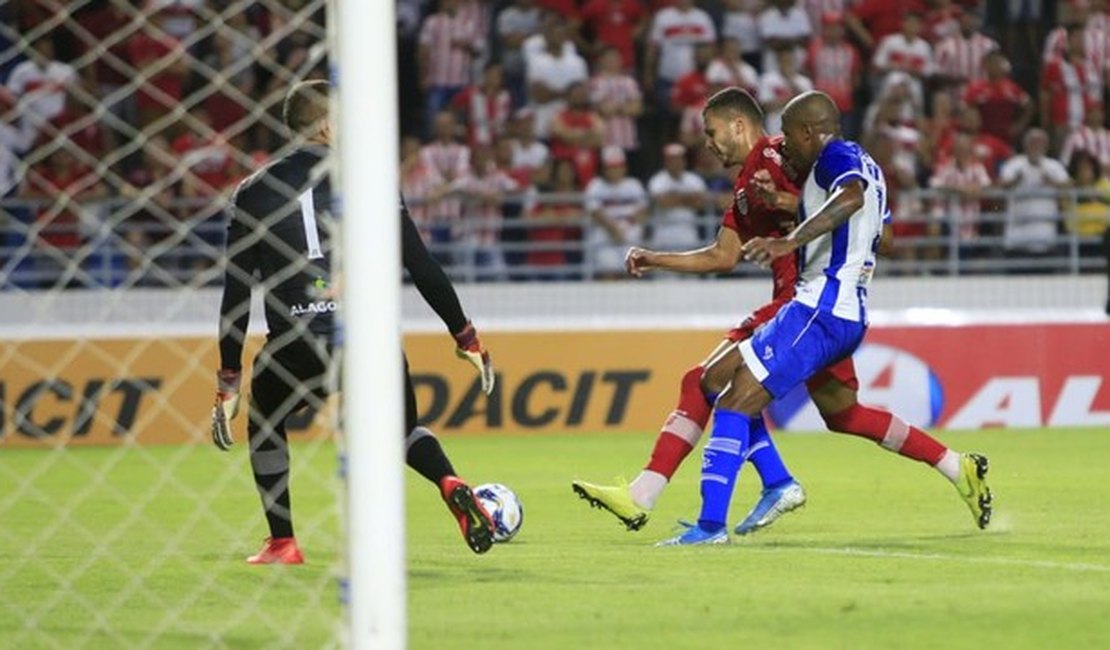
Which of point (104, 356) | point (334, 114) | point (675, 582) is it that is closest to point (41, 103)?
point (104, 356)

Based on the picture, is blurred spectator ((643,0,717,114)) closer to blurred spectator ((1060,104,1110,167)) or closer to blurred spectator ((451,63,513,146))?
blurred spectator ((451,63,513,146))

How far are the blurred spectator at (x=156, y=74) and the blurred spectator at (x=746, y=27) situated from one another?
4.92m

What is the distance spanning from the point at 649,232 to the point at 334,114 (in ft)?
42.3

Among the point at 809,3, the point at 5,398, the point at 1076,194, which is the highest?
the point at 809,3

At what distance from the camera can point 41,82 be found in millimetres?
18422

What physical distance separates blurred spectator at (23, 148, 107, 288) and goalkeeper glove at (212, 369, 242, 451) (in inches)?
367

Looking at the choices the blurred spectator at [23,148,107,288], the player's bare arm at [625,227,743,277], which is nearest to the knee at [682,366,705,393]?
the player's bare arm at [625,227,743,277]

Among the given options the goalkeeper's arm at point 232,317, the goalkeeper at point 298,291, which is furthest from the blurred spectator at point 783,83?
the goalkeeper's arm at point 232,317

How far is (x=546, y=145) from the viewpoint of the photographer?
776 inches

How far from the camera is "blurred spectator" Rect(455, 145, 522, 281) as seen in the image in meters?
18.3

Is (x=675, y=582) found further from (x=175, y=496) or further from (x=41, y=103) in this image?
(x=41, y=103)

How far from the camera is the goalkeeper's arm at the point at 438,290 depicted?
27.8 feet

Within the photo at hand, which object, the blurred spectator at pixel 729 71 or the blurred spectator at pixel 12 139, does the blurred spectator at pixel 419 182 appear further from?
the blurred spectator at pixel 12 139

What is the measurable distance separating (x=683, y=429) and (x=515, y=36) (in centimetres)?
1144
